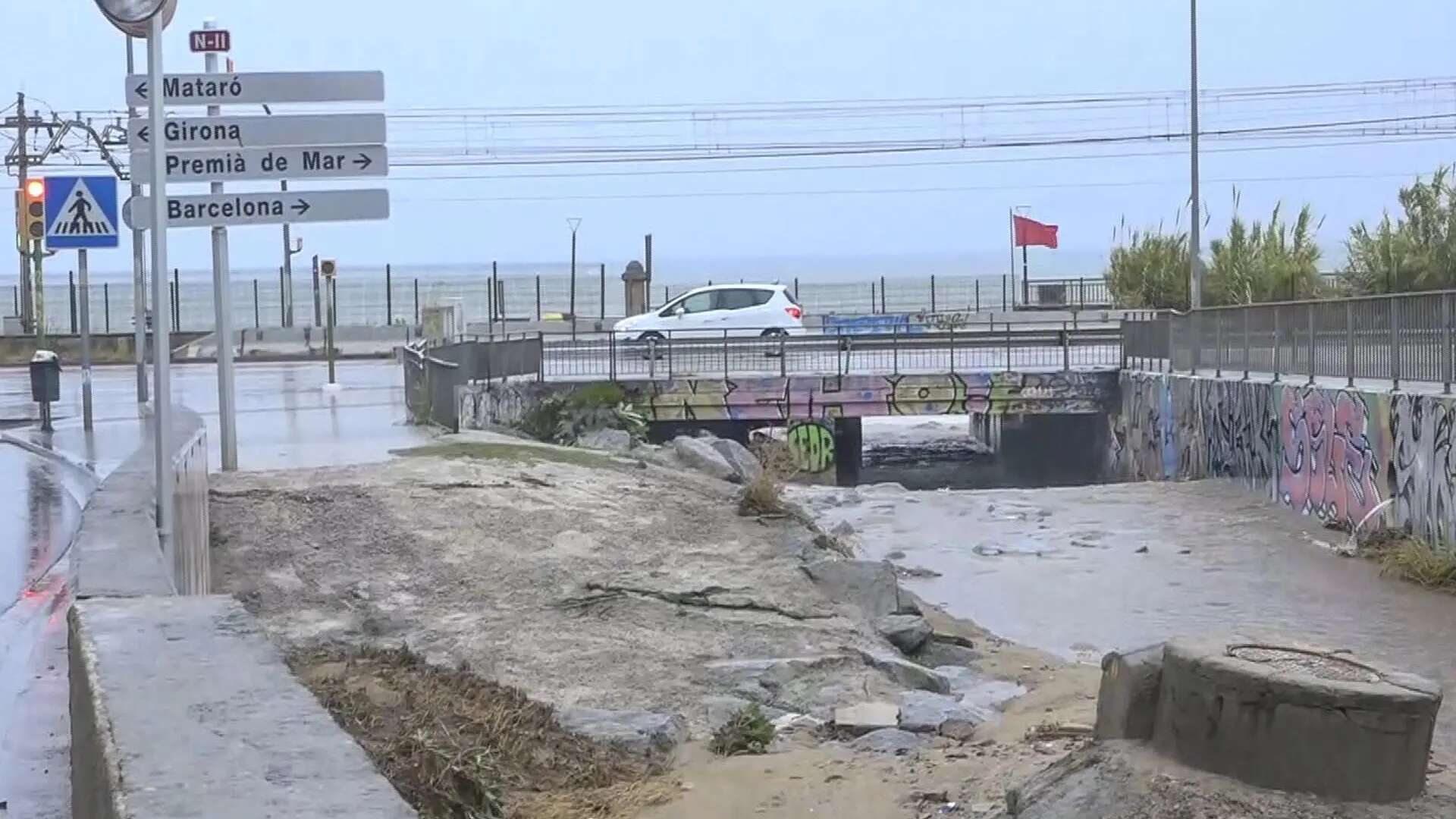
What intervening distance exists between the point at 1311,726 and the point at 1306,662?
0.39m

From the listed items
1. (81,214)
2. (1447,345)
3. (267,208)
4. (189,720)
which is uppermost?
(81,214)

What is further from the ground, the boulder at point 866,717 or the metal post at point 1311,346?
the metal post at point 1311,346

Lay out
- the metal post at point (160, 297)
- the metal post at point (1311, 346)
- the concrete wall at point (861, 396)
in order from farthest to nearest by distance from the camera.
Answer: the concrete wall at point (861, 396) → the metal post at point (1311, 346) → the metal post at point (160, 297)

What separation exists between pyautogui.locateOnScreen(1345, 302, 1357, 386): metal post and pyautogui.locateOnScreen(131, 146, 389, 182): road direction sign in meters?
12.9

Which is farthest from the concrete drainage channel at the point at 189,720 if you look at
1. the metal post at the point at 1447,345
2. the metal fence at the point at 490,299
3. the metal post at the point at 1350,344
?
the metal fence at the point at 490,299

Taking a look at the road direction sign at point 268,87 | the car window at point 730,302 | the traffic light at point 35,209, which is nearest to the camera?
the road direction sign at point 268,87

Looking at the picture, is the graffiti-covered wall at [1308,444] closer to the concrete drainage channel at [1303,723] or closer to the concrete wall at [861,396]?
the concrete wall at [861,396]

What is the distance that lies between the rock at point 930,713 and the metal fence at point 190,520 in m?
3.84

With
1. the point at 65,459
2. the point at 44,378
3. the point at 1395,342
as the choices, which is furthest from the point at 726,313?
the point at 65,459

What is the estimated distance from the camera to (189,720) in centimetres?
412

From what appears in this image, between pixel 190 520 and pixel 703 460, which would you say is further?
pixel 703 460

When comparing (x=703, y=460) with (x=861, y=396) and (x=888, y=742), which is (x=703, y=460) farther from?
(x=888, y=742)

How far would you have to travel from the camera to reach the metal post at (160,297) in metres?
8.04

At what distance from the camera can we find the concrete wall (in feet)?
104
